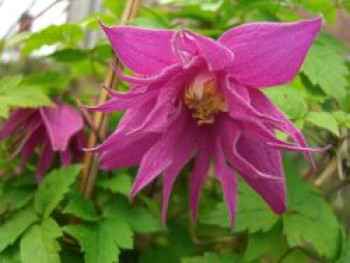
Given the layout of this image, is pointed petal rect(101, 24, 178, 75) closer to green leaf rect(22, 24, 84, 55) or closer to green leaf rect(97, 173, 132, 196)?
green leaf rect(97, 173, 132, 196)

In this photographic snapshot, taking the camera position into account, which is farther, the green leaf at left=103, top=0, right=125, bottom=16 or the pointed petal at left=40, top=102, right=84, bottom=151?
the green leaf at left=103, top=0, right=125, bottom=16

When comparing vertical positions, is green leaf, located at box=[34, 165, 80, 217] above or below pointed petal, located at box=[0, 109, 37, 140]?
below

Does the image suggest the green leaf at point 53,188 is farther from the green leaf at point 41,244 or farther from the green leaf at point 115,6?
the green leaf at point 115,6

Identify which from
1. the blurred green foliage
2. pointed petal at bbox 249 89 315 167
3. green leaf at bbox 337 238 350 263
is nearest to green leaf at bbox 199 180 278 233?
the blurred green foliage

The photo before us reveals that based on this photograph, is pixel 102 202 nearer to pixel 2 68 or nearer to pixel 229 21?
pixel 229 21

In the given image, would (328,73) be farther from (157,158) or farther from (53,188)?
(53,188)

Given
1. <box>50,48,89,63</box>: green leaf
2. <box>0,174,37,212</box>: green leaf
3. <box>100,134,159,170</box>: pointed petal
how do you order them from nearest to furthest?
1. <box>100,134,159,170</box>: pointed petal
2. <box>0,174,37,212</box>: green leaf
3. <box>50,48,89,63</box>: green leaf

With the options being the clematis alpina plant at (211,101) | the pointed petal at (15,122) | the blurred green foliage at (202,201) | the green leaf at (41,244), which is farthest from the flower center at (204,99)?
the pointed petal at (15,122)
